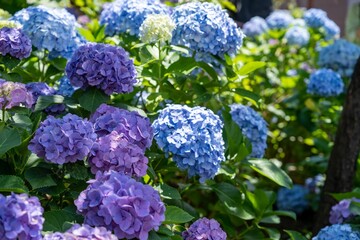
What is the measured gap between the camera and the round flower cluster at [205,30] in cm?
234

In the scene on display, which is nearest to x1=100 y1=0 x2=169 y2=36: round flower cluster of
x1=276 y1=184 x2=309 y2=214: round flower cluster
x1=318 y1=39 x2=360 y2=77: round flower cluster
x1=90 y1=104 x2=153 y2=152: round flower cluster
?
x1=90 y1=104 x2=153 y2=152: round flower cluster

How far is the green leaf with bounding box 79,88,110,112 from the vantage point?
2072mm

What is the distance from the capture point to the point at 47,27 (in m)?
2.45

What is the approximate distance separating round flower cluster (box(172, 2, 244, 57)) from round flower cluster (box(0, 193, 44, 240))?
114 centimetres

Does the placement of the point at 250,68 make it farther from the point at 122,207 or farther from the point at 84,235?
the point at 84,235

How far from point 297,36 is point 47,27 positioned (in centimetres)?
222

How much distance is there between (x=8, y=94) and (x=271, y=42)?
9.96ft

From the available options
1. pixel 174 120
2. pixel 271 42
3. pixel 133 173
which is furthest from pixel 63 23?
pixel 271 42

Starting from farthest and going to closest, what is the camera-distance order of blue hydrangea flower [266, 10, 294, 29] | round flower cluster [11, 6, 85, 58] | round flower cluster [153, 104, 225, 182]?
blue hydrangea flower [266, 10, 294, 29]
round flower cluster [11, 6, 85, 58]
round flower cluster [153, 104, 225, 182]

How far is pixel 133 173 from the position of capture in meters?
1.75

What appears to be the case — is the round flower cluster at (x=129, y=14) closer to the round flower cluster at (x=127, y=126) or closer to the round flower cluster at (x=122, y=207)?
the round flower cluster at (x=127, y=126)

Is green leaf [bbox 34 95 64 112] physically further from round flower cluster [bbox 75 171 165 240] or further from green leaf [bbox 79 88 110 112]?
round flower cluster [bbox 75 171 165 240]

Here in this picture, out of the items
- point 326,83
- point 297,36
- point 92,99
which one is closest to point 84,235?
point 92,99

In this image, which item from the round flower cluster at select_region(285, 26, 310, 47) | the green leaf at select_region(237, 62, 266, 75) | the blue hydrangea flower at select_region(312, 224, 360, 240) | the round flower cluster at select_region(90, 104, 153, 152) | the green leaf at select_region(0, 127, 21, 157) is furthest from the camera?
the round flower cluster at select_region(285, 26, 310, 47)
